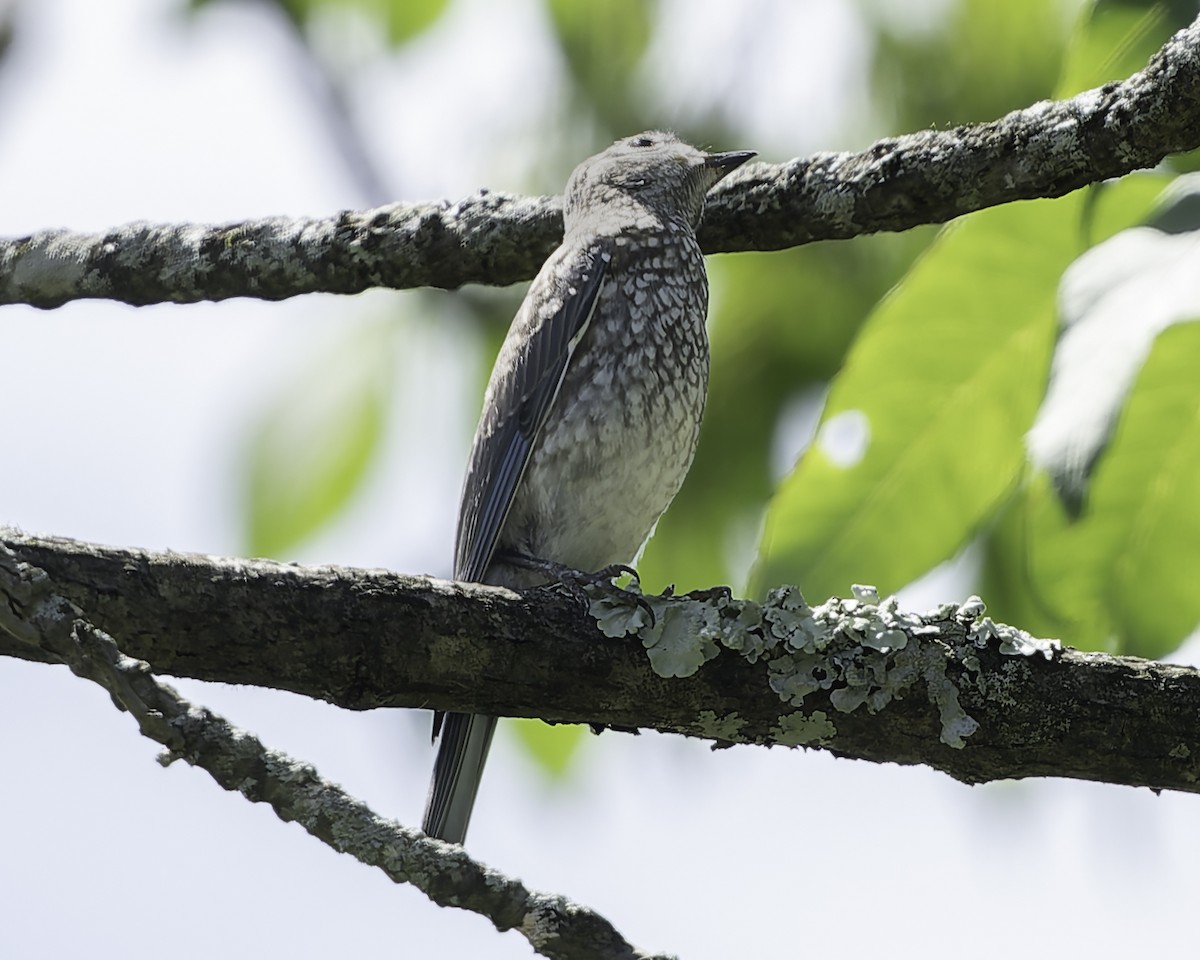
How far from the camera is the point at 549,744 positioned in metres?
3.97

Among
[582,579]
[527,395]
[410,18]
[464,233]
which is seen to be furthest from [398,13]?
[582,579]

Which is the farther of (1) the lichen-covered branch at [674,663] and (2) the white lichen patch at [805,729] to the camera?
Result: (2) the white lichen patch at [805,729]

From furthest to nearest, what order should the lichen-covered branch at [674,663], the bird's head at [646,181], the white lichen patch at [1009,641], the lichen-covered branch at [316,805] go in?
the bird's head at [646,181], the white lichen patch at [1009,641], the lichen-covered branch at [674,663], the lichen-covered branch at [316,805]

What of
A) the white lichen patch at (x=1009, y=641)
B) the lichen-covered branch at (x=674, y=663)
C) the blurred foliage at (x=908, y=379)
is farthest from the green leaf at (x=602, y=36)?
the white lichen patch at (x=1009, y=641)

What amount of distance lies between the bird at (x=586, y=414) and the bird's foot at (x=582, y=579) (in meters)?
0.01

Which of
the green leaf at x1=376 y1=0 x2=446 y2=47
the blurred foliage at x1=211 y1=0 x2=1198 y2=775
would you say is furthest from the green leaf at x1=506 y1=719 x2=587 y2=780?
the green leaf at x1=376 y1=0 x2=446 y2=47

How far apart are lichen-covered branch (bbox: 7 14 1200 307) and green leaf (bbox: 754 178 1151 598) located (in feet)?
0.63

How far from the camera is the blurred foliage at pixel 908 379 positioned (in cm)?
286

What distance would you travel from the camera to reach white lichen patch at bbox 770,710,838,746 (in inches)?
106

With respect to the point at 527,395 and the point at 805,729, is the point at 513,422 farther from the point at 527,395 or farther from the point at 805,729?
the point at 805,729

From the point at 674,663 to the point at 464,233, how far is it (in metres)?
1.23

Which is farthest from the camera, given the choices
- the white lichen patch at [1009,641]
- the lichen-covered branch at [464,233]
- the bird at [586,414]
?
the bird at [586,414]

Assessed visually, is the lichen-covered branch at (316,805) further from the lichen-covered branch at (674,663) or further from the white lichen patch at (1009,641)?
the white lichen patch at (1009,641)

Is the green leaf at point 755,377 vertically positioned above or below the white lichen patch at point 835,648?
above
